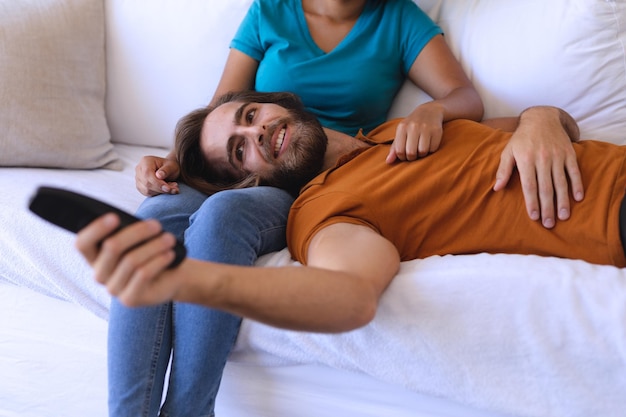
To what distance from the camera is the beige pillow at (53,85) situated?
161 centimetres

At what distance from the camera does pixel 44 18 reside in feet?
5.50

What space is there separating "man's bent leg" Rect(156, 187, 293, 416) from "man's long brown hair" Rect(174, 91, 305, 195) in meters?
0.30

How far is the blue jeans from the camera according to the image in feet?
3.38

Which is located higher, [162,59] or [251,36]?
[251,36]

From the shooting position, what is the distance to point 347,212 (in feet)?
3.48

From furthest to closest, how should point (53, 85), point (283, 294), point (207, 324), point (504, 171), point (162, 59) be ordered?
1. point (162, 59)
2. point (53, 85)
3. point (504, 171)
4. point (207, 324)
5. point (283, 294)

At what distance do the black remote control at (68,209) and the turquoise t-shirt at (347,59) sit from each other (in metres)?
0.95

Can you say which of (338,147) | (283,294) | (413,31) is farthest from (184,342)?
(413,31)

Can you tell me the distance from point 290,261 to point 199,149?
0.43 meters

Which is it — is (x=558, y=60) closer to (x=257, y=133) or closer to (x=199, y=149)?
(x=257, y=133)

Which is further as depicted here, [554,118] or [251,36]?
[251,36]

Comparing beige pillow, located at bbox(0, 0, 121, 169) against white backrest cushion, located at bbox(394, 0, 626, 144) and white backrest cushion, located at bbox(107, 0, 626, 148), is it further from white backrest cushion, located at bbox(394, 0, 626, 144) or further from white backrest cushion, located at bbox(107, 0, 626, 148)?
white backrest cushion, located at bbox(394, 0, 626, 144)

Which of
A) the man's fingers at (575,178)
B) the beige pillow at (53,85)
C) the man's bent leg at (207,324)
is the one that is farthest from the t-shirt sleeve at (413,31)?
the beige pillow at (53,85)

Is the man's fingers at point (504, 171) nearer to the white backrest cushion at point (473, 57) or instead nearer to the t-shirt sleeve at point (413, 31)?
the white backrest cushion at point (473, 57)
